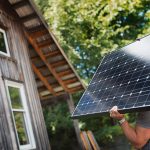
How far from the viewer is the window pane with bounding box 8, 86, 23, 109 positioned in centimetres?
1053

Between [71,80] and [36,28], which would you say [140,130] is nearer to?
[36,28]

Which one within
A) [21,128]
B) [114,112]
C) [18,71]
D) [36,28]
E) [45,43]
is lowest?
A: [114,112]

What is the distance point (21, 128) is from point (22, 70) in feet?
6.86

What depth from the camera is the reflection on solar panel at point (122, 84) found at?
405 cm

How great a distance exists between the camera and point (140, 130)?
4086 millimetres

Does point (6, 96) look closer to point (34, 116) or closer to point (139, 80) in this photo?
point (34, 116)

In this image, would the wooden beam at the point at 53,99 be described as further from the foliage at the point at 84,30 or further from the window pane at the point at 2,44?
the foliage at the point at 84,30

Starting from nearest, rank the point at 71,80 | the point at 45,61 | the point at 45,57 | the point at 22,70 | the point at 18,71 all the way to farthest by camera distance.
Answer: the point at 18,71 → the point at 22,70 → the point at 45,57 → the point at 45,61 → the point at 71,80

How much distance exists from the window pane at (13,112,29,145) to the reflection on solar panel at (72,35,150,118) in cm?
556

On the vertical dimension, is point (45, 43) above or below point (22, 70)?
above

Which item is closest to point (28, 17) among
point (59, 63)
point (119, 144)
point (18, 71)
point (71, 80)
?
point (18, 71)

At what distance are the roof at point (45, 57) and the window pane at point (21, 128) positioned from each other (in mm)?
3466

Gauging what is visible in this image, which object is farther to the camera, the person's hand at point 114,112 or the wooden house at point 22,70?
the wooden house at point 22,70

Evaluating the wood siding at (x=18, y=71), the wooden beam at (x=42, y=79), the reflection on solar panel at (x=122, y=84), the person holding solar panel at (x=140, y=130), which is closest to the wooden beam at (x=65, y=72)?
the wooden beam at (x=42, y=79)
